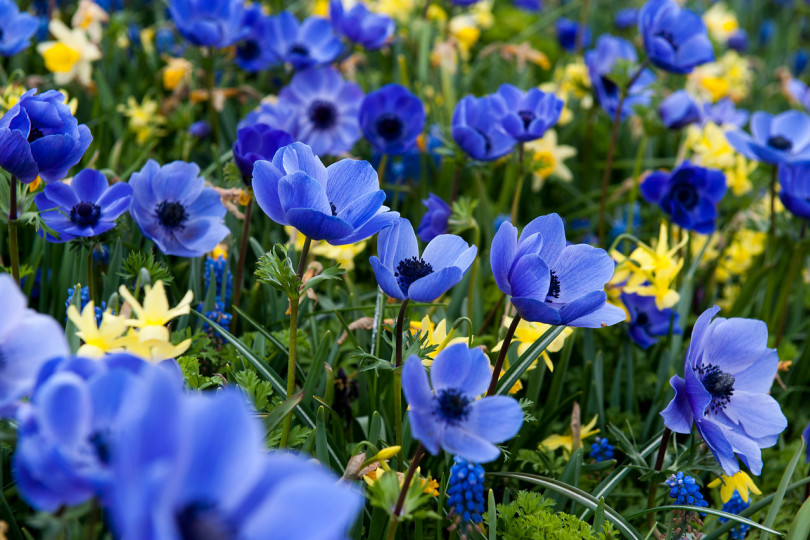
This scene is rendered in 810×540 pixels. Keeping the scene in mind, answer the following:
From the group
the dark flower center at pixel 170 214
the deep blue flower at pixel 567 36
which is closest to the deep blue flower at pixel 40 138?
the dark flower center at pixel 170 214

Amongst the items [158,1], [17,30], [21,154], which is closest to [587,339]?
[21,154]

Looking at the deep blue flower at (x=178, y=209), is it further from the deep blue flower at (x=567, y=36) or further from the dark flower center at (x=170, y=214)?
the deep blue flower at (x=567, y=36)

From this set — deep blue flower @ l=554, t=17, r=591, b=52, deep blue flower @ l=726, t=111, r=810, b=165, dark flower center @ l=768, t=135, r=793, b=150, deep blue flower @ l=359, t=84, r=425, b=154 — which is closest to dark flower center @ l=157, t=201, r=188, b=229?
deep blue flower @ l=359, t=84, r=425, b=154

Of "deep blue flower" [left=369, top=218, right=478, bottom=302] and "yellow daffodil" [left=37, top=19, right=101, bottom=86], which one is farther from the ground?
"deep blue flower" [left=369, top=218, right=478, bottom=302]

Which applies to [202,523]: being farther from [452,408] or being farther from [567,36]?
[567,36]

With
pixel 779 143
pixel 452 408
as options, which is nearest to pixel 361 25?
pixel 779 143

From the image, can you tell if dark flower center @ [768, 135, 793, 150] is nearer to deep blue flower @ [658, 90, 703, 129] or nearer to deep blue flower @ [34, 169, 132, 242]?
deep blue flower @ [658, 90, 703, 129]

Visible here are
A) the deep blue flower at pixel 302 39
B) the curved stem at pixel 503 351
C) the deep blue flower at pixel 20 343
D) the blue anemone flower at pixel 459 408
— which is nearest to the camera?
the deep blue flower at pixel 20 343
